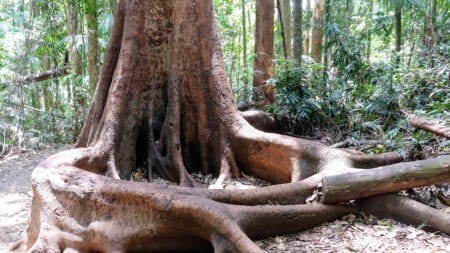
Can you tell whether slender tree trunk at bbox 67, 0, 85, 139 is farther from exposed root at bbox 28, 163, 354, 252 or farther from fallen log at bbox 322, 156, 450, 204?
fallen log at bbox 322, 156, 450, 204

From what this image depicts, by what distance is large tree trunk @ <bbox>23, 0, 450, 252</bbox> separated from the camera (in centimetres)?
352

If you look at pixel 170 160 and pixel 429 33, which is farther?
pixel 429 33

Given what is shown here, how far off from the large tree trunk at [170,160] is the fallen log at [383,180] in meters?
0.20

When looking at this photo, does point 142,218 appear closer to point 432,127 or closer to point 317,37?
point 432,127

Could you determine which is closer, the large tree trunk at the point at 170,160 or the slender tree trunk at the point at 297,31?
the large tree trunk at the point at 170,160

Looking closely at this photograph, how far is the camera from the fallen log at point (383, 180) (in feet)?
12.2

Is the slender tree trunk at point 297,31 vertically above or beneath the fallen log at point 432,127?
above

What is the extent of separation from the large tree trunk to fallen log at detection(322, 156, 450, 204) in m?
0.20

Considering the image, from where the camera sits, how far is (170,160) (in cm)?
544

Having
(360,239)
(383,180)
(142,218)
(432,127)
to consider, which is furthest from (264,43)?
(142,218)

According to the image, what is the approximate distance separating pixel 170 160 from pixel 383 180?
2.69 meters

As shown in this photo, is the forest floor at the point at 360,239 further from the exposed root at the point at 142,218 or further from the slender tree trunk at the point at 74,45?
the slender tree trunk at the point at 74,45

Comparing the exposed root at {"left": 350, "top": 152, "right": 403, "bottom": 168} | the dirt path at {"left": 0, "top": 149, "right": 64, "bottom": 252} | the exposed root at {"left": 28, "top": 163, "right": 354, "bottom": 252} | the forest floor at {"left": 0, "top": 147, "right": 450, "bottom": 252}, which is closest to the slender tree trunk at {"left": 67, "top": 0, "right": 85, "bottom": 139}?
the dirt path at {"left": 0, "top": 149, "right": 64, "bottom": 252}

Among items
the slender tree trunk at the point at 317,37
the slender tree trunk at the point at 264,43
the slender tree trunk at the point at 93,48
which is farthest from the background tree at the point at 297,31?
the slender tree trunk at the point at 93,48
